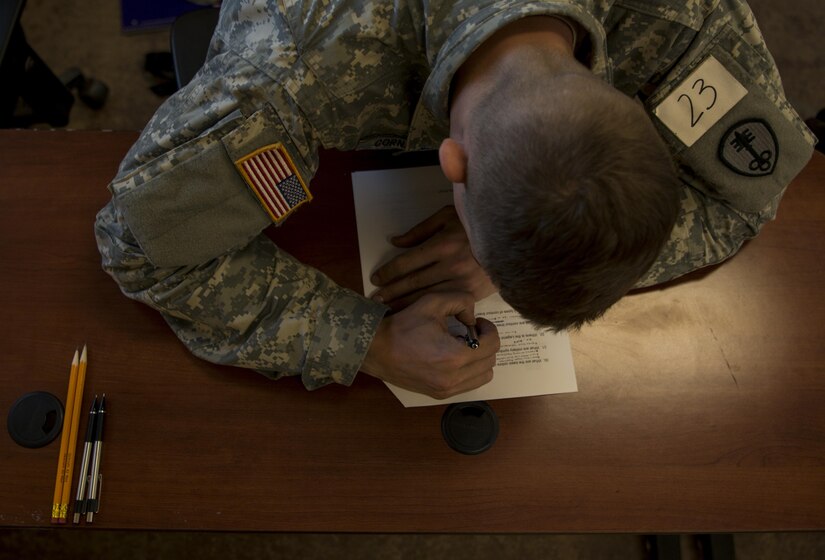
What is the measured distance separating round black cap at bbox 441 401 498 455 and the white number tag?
0.45 metres

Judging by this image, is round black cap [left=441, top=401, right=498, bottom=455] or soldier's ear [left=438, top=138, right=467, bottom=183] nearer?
soldier's ear [left=438, top=138, right=467, bottom=183]

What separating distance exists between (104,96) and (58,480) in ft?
3.84

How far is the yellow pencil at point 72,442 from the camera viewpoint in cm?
84

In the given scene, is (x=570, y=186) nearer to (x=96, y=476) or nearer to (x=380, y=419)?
(x=380, y=419)

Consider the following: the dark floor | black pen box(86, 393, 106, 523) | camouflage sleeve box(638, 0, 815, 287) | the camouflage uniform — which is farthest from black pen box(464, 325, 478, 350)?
the dark floor

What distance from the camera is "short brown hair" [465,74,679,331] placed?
54 cm

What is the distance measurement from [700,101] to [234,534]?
1.29 meters

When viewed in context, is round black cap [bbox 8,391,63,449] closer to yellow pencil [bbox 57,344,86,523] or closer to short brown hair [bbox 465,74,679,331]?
yellow pencil [bbox 57,344,86,523]

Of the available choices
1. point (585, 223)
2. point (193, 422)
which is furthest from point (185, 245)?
point (585, 223)

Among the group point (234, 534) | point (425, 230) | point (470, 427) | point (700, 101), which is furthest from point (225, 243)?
point (234, 534)

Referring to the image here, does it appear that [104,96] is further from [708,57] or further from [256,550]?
[708,57]

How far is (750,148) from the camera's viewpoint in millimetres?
885

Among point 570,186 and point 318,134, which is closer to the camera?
point 570,186

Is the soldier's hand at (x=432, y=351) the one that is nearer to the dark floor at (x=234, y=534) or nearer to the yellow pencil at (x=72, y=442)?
the yellow pencil at (x=72, y=442)
